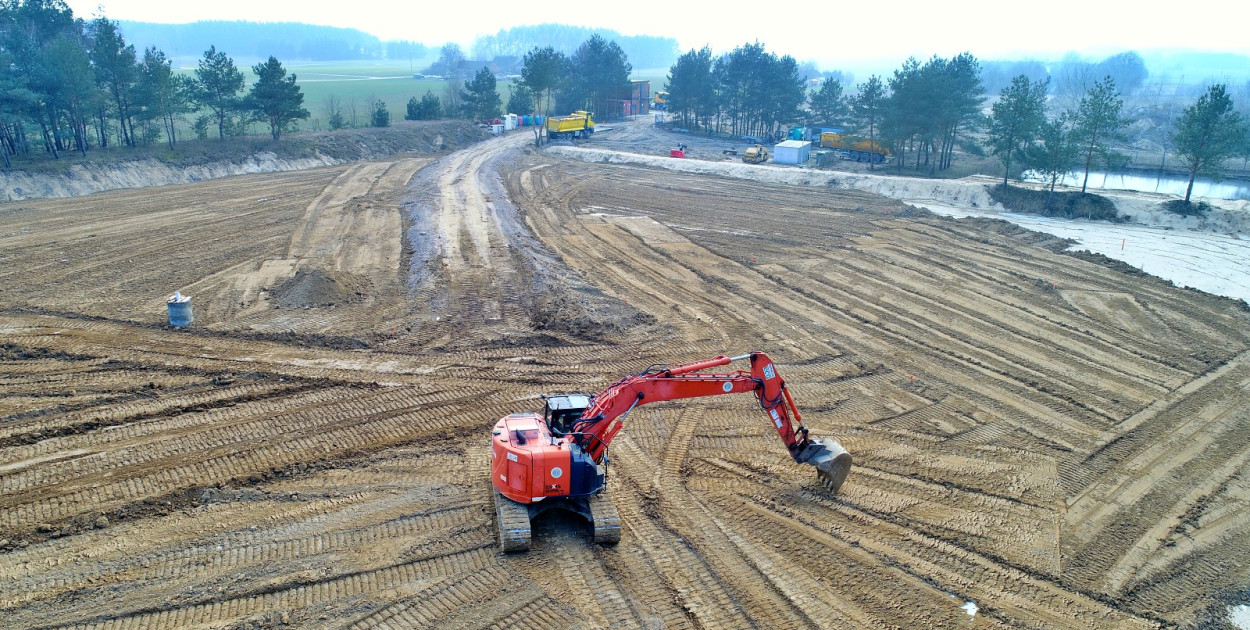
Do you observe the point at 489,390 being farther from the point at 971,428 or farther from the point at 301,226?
the point at 301,226

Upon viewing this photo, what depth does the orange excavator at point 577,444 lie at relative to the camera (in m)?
9.64

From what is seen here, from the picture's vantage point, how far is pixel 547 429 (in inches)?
405

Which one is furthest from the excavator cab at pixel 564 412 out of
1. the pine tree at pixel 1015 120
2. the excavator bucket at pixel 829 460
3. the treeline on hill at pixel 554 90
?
the treeline on hill at pixel 554 90

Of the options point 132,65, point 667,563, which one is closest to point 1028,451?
point 667,563

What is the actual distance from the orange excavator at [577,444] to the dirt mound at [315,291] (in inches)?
402

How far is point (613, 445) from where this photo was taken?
12766mm

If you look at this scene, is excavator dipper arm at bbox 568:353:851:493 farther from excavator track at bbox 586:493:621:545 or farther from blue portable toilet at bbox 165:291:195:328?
blue portable toilet at bbox 165:291:195:328

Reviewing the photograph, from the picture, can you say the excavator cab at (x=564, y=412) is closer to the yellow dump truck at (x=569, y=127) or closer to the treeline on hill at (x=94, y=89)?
the treeline on hill at (x=94, y=89)

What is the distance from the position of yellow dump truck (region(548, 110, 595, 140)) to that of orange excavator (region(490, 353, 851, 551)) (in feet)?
153

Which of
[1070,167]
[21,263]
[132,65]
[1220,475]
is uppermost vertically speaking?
[132,65]

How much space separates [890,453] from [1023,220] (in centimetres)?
2395

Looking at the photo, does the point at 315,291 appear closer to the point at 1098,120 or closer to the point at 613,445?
the point at 613,445

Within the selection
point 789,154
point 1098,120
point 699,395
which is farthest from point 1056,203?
point 699,395

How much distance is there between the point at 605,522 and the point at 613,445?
2901 mm
